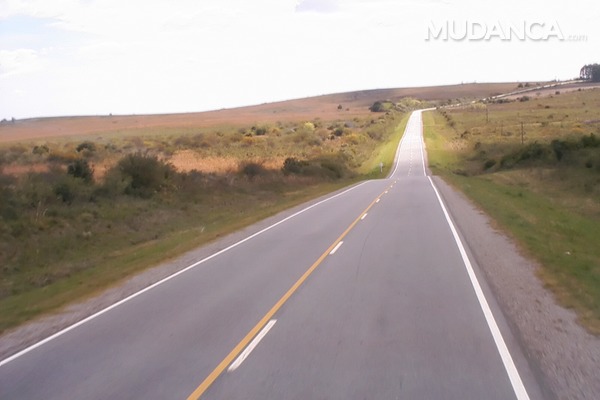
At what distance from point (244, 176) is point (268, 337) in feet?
126

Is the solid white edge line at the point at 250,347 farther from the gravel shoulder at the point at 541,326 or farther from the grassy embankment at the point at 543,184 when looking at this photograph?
the grassy embankment at the point at 543,184

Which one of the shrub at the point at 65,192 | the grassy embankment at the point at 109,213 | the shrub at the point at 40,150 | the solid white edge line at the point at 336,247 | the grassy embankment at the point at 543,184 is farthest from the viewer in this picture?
the shrub at the point at 40,150

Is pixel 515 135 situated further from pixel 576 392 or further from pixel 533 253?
pixel 576 392

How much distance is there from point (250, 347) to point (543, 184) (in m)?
42.4

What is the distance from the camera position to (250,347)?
29.6 ft

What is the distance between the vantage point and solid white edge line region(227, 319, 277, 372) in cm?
820

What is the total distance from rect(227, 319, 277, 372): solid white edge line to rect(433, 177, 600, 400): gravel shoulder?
3.21m

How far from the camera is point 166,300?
41.2 feet

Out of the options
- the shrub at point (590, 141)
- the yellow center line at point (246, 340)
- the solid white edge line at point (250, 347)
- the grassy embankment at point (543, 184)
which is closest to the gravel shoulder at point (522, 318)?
the grassy embankment at point (543, 184)

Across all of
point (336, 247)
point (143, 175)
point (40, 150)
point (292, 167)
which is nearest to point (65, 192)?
point (143, 175)

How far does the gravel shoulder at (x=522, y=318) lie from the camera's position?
766cm

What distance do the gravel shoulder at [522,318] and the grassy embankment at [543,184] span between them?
39cm

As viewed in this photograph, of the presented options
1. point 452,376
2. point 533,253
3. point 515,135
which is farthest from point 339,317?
point 515,135

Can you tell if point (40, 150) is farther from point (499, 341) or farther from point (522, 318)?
point (499, 341)
